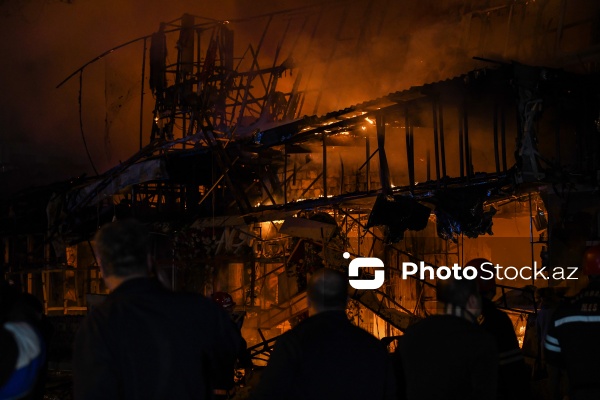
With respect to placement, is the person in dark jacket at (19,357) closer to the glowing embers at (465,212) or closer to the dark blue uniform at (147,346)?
the dark blue uniform at (147,346)

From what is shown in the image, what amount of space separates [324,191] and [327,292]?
894 centimetres

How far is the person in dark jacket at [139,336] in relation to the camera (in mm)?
2977

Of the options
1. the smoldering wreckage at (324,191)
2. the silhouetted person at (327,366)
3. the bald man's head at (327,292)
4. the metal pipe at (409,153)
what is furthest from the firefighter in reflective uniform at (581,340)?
the metal pipe at (409,153)

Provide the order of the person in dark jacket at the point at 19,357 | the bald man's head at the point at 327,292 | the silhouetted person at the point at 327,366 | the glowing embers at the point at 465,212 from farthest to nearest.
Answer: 1. the glowing embers at the point at 465,212
2. the bald man's head at the point at 327,292
3. the silhouetted person at the point at 327,366
4. the person in dark jacket at the point at 19,357

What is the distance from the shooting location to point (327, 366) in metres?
3.71

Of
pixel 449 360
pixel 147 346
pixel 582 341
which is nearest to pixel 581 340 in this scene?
pixel 582 341

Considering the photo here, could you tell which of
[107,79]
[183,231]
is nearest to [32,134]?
[107,79]

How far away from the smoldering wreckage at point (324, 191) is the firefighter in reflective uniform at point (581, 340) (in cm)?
451

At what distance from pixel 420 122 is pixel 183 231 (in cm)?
584

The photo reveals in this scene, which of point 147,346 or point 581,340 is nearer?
point 147,346

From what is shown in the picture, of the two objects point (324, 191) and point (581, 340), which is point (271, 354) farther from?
point (324, 191)

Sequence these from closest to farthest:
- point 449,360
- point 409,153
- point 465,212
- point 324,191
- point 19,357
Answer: point 19,357, point 449,360, point 465,212, point 409,153, point 324,191

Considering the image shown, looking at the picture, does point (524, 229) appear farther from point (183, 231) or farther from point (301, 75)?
point (183, 231)

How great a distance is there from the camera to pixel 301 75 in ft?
57.1
